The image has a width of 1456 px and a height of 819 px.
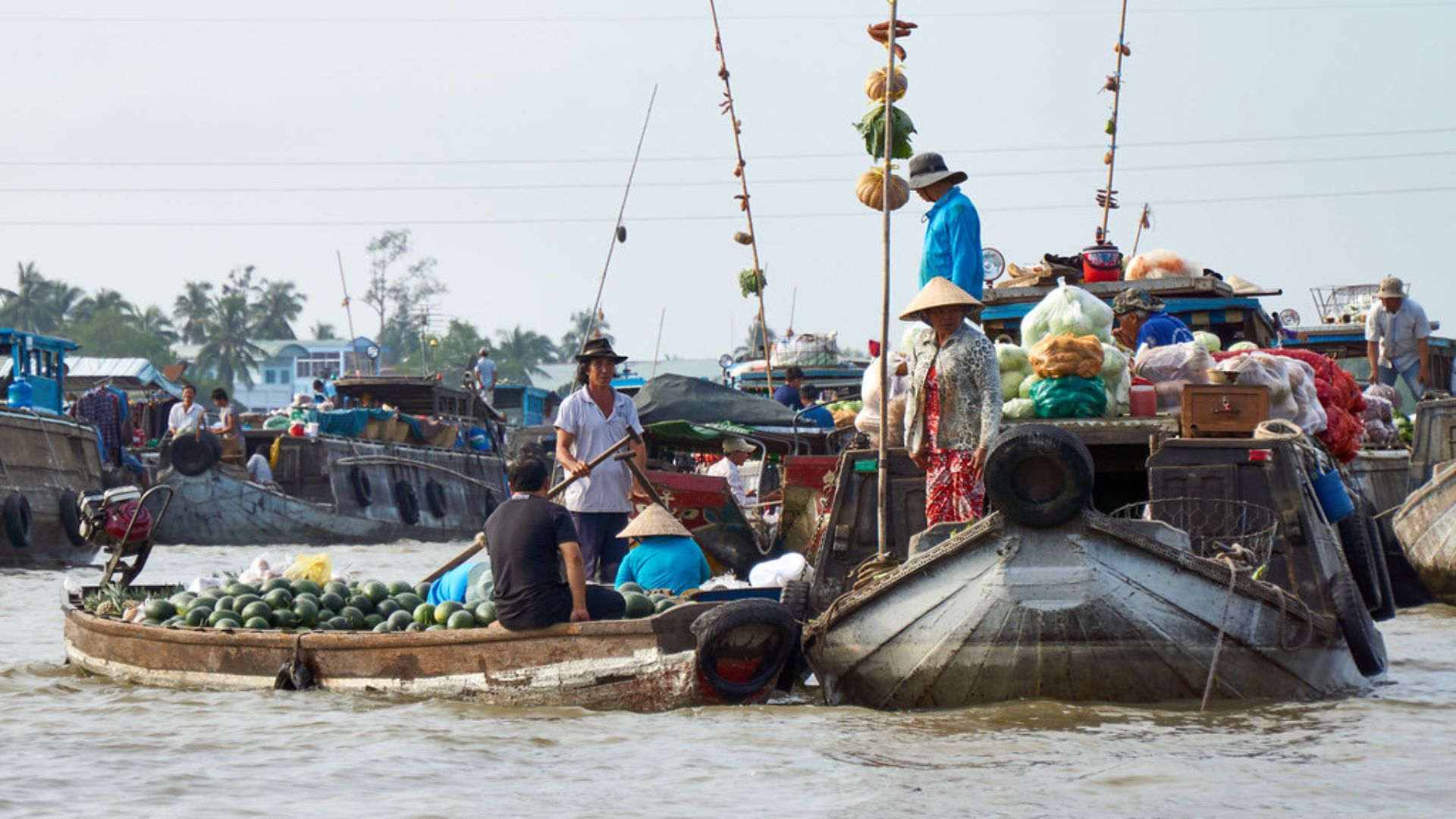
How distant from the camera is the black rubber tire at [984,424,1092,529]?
643 centimetres

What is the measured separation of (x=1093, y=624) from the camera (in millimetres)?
6648

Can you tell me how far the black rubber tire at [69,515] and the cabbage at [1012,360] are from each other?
45.0 feet

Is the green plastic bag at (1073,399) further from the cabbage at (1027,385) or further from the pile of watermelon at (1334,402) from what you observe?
the pile of watermelon at (1334,402)

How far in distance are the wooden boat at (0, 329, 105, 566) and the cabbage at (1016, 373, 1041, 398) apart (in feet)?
43.2

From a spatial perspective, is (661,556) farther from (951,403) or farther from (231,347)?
(231,347)

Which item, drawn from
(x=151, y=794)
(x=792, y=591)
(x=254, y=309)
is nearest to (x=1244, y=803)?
(x=792, y=591)

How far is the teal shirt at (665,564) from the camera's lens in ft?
26.9

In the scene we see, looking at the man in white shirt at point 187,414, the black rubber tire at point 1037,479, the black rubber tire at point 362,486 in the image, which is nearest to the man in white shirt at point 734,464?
the black rubber tire at point 1037,479

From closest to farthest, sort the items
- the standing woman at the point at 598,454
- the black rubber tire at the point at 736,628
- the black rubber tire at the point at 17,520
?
the black rubber tire at the point at 736,628, the standing woman at the point at 598,454, the black rubber tire at the point at 17,520

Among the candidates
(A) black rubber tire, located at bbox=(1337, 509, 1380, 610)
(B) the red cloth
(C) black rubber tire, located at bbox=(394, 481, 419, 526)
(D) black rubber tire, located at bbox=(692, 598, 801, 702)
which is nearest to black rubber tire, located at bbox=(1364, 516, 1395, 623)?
(A) black rubber tire, located at bbox=(1337, 509, 1380, 610)

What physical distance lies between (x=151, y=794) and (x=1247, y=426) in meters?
4.86

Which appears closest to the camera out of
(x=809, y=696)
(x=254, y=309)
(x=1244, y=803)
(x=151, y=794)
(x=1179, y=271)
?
(x=1244, y=803)

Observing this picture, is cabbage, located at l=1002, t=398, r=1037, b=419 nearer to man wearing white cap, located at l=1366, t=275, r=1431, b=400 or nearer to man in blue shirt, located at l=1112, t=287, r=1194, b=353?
man in blue shirt, located at l=1112, t=287, r=1194, b=353

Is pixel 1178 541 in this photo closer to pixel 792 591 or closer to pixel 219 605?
pixel 792 591
